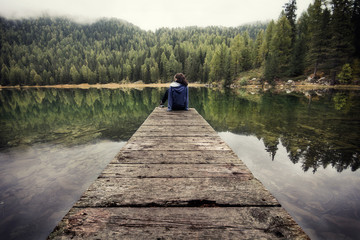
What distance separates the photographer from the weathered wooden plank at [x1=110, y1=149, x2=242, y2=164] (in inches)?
129

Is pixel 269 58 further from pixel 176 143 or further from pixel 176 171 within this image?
pixel 176 171

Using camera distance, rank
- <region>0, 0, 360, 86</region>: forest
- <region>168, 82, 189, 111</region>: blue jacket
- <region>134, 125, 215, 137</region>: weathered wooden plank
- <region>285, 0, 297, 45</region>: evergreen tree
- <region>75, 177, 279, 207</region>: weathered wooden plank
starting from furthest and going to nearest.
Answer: <region>285, 0, 297, 45</region>: evergreen tree
<region>0, 0, 360, 86</region>: forest
<region>168, 82, 189, 111</region>: blue jacket
<region>134, 125, 215, 137</region>: weathered wooden plank
<region>75, 177, 279, 207</region>: weathered wooden plank

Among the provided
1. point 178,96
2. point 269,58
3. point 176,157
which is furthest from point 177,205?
point 269,58

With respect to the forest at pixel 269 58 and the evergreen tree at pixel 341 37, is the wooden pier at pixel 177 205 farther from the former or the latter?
the evergreen tree at pixel 341 37

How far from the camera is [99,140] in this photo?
32.8ft

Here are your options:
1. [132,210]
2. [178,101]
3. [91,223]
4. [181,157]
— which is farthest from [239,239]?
[178,101]

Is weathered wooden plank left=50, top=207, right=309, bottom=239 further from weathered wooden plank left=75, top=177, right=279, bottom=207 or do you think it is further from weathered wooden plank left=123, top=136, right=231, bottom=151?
weathered wooden plank left=123, top=136, right=231, bottom=151

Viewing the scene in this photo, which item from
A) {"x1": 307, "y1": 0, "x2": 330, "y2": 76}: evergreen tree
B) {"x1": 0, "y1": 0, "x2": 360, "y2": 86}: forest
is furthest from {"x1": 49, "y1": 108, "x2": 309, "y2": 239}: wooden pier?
{"x1": 307, "y1": 0, "x2": 330, "y2": 76}: evergreen tree

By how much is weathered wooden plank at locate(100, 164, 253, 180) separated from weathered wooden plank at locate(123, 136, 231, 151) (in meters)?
0.92

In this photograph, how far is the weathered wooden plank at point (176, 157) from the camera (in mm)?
3273

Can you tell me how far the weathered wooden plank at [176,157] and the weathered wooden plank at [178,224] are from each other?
1350 millimetres

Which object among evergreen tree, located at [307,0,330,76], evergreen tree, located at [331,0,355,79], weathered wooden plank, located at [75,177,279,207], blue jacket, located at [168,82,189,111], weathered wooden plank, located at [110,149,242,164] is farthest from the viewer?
evergreen tree, located at [307,0,330,76]

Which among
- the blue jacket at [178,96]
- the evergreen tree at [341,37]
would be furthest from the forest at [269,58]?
the blue jacket at [178,96]

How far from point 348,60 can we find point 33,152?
69.7 metres
